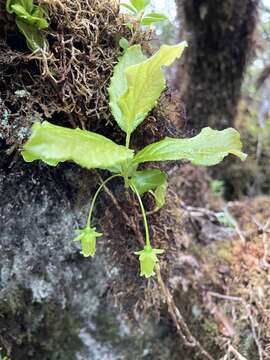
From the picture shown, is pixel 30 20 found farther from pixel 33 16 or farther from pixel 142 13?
pixel 142 13

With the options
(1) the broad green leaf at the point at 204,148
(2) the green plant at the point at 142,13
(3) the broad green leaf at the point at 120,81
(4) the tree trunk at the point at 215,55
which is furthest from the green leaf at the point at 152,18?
(4) the tree trunk at the point at 215,55

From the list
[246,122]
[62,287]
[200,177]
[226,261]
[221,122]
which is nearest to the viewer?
[62,287]

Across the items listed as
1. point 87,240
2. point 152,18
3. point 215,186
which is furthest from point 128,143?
point 215,186

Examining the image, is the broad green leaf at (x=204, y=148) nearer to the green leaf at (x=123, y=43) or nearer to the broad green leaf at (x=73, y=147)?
the broad green leaf at (x=73, y=147)

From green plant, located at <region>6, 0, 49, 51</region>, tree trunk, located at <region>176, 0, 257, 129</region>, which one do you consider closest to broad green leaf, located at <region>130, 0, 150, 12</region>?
green plant, located at <region>6, 0, 49, 51</region>

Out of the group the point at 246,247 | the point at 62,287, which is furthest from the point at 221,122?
the point at 62,287

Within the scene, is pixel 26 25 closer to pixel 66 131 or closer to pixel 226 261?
pixel 66 131
